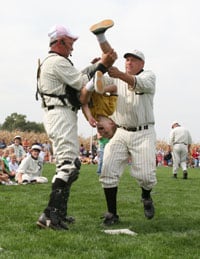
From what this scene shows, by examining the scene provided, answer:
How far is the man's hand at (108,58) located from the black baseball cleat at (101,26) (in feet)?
1.18

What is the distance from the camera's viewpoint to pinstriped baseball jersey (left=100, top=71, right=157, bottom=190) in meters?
6.10

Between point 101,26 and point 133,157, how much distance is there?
1.92 m

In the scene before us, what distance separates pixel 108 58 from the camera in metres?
5.41

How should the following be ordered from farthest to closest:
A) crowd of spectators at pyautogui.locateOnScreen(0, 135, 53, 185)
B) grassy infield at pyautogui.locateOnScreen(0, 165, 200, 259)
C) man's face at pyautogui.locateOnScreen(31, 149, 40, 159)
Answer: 1. man's face at pyautogui.locateOnScreen(31, 149, 40, 159)
2. crowd of spectators at pyautogui.locateOnScreen(0, 135, 53, 185)
3. grassy infield at pyautogui.locateOnScreen(0, 165, 200, 259)

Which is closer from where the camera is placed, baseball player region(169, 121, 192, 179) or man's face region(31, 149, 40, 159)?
man's face region(31, 149, 40, 159)

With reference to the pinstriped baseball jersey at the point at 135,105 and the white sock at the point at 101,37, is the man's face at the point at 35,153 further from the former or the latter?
the white sock at the point at 101,37

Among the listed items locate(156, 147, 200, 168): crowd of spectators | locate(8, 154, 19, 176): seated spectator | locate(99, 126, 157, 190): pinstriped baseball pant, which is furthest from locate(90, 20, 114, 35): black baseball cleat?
locate(156, 147, 200, 168): crowd of spectators

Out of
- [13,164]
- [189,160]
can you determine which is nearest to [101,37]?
[13,164]

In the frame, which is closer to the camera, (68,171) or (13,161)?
(68,171)

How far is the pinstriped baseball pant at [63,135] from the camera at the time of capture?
5375 mm

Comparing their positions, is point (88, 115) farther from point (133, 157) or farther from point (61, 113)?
point (133, 157)

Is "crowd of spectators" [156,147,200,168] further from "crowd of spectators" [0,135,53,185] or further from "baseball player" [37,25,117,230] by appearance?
"baseball player" [37,25,117,230]

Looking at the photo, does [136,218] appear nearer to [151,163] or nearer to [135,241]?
[151,163]

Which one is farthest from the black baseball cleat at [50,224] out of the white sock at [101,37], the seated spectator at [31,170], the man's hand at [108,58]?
the seated spectator at [31,170]
